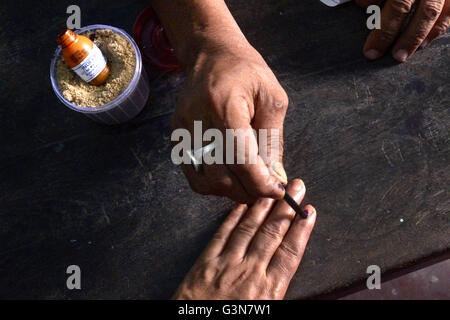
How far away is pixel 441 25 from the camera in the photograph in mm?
896

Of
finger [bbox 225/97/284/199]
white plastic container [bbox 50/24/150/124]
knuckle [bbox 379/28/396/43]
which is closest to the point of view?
finger [bbox 225/97/284/199]

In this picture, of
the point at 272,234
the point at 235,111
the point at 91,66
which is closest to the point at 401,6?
the point at 235,111

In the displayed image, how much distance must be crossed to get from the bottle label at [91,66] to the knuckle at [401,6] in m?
0.69

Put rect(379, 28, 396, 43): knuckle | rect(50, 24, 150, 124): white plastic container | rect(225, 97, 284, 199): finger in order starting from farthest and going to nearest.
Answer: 1. rect(379, 28, 396, 43): knuckle
2. rect(50, 24, 150, 124): white plastic container
3. rect(225, 97, 284, 199): finger

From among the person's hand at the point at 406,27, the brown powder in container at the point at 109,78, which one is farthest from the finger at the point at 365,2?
the brown powder in container at the point at 109,78

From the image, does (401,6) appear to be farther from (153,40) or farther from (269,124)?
(153,40)

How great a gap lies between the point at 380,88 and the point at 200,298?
0.68m

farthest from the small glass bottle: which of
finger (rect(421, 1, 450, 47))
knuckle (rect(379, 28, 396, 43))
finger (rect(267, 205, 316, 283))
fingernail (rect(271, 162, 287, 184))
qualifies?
finger (rect(421, 1, 450, 47))

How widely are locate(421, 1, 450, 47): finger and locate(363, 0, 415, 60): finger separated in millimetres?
86

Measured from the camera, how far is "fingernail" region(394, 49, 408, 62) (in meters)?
0.90

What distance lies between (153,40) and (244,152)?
0.45 metres

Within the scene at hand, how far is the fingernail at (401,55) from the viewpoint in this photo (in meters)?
0.90

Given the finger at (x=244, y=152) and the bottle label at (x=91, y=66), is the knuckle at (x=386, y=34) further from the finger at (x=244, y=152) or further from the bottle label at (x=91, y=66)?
the bottle label at (x=91, y=66)

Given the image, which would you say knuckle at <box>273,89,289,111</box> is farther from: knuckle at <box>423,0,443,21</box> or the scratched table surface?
knuckle at <box>423,0,443,21</box>
